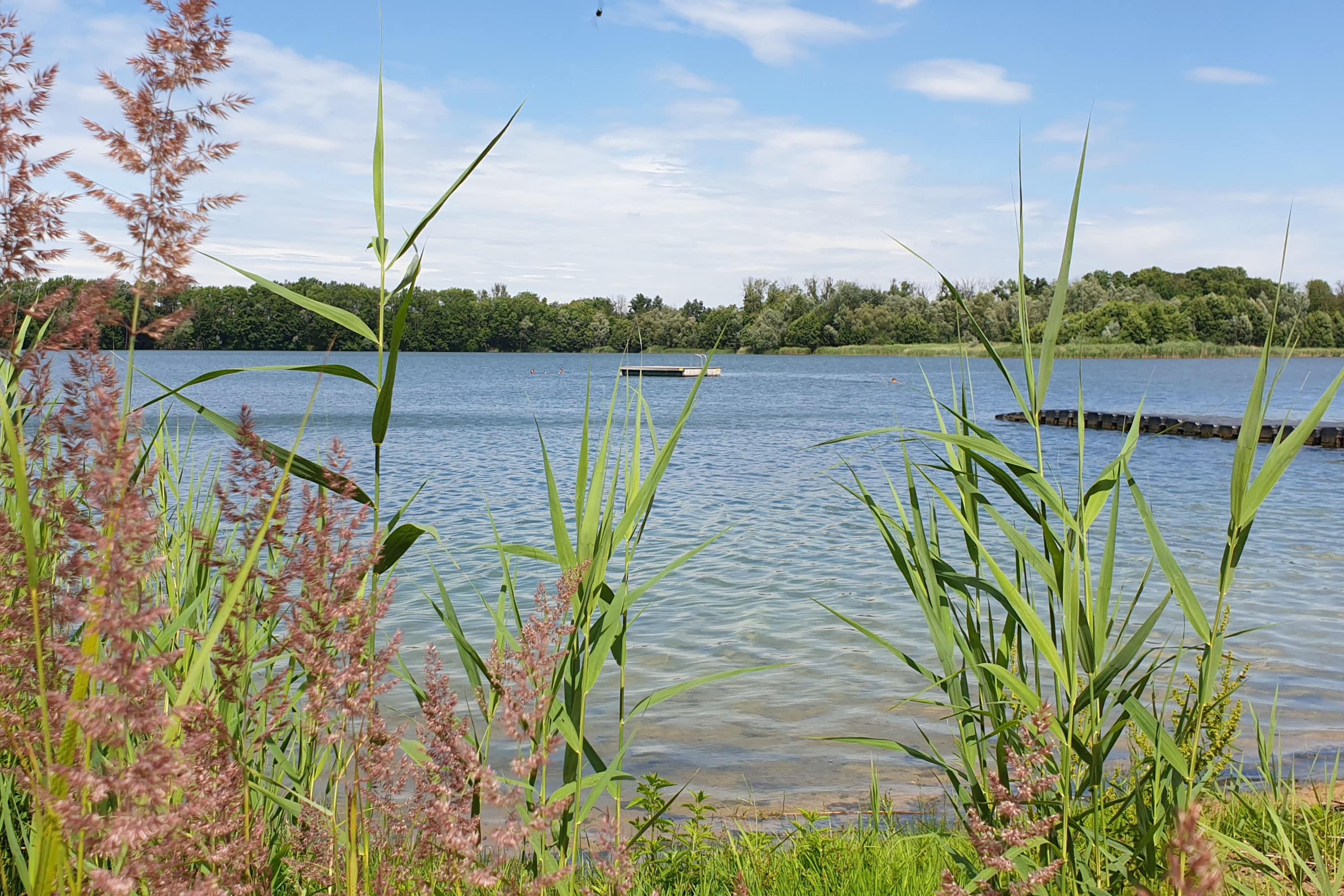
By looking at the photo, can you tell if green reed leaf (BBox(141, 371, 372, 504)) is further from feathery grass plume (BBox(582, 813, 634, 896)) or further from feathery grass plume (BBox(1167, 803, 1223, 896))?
feathery grass plume (BBox(1167, 803, 1223, 896))

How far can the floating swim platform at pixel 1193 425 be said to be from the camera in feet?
91.8

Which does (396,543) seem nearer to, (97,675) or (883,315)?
(97,675)

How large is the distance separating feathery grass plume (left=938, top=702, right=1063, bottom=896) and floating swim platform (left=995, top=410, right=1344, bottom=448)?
25.7 metres

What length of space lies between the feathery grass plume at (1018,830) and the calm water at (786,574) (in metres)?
1.08

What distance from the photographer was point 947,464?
2.70m

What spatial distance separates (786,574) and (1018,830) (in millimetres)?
9921

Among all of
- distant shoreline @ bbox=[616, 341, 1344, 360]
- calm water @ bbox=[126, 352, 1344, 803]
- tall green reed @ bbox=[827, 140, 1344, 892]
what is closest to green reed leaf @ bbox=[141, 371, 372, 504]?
tall green reed @ bbox=[827, 140, 1344, 892]

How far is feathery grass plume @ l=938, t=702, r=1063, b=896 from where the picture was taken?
1.80 meters

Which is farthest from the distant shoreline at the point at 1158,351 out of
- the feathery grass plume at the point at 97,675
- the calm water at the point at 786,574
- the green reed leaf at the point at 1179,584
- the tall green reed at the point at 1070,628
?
the feathery grass plume at the point at 97,675

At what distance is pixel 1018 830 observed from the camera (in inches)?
74.9

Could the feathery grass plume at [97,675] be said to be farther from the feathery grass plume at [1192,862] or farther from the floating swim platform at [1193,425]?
the floating swim platform at [1193,425]

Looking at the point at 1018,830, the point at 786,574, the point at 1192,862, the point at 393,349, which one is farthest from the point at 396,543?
the point at 786,574

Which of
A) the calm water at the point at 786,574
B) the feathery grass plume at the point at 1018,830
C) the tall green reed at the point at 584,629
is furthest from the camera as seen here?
the calm water at the point at 786,574

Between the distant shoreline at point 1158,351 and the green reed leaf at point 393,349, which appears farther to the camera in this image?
the distant shoreline at point 1158,351
